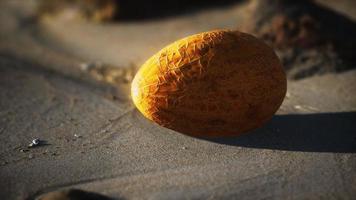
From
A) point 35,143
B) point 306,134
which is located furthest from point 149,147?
point 306,134

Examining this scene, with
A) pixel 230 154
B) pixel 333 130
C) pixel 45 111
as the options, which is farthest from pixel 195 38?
pixel 45 111

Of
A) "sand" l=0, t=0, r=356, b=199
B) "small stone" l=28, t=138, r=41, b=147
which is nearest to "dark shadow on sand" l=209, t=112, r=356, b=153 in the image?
"sand" l=0, t=0, r=356, b=199

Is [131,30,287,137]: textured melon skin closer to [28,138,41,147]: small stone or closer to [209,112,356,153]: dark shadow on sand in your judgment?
[209,112,356,153]: dark shadow on sand

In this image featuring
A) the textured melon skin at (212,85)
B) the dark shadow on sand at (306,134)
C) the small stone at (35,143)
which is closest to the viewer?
the textured melon skin at (212,85)

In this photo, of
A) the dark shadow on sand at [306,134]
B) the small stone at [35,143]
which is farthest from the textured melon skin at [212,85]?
the small stone at [35,143]

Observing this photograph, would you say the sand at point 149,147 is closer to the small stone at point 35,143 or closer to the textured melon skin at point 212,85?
the small stone at point 35,143
